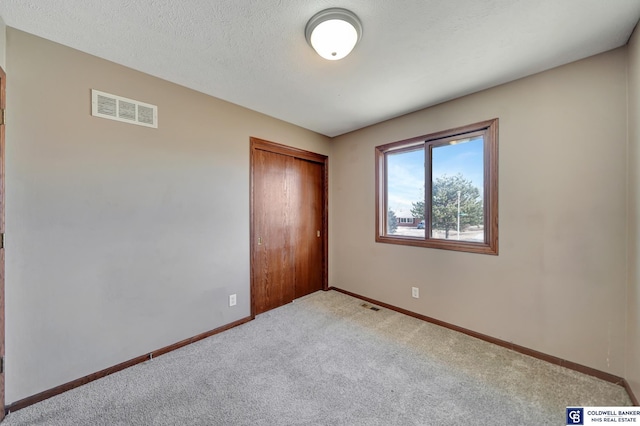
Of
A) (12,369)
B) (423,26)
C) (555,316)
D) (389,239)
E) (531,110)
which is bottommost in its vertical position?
(12,369)

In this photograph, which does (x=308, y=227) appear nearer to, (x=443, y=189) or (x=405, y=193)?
(x=405, y=193)

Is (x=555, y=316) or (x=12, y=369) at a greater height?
(x=555, y=316)

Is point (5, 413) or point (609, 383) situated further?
point (609, 383)

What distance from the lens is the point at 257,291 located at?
2941 millimetres

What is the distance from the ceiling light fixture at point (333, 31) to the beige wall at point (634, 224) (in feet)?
5.94

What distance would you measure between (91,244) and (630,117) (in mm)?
4000

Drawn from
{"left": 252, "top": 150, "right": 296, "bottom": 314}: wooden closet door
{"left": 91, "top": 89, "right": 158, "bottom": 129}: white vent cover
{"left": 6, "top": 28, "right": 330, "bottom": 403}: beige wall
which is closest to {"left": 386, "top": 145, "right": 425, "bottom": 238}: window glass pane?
{"left": 252, "top": 150, "right": 296, "bottom": 314}: wooden closet door

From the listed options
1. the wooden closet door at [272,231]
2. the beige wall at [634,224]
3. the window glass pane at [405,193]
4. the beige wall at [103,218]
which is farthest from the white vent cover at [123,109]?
the beige wall at [634,224]

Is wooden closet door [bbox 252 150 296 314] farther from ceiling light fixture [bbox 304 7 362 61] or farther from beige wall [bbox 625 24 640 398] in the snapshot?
beige wall [bbox 625 24 640 398]

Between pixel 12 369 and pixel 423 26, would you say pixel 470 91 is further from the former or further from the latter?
pixel 12 369

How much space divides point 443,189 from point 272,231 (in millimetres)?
2152

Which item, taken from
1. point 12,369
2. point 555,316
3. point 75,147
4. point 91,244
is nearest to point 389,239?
point 555,316

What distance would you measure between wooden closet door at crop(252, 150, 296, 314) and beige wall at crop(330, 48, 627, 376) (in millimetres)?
1810

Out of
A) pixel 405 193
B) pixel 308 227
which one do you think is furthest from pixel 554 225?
pixel 308 227
